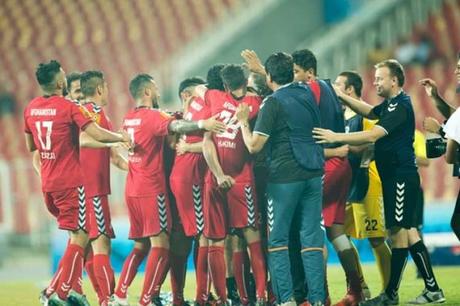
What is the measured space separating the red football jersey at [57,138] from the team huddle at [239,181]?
1 centimetres

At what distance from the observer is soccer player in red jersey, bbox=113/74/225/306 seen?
8867 millimetres

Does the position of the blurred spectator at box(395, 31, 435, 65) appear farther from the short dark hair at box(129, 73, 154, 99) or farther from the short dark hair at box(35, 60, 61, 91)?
the short dark hair at box(35, 60, 61, 91)

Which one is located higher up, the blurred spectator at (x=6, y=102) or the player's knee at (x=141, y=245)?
the blurred spectator at (x=6, y=102)

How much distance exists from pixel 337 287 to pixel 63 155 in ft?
11.4

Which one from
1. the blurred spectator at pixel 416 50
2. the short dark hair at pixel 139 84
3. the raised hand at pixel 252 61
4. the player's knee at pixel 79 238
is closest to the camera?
the player's knee at pixel 79 238

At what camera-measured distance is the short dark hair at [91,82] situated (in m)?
9.06

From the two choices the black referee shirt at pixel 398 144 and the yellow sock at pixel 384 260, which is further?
the yellow sock at pixel 384 260

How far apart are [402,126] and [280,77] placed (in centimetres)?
121

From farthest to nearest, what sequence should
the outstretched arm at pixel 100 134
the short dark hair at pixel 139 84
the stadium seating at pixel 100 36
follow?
1. the stadium seating at pixel 100 36
2. the short dark hair at pixel 139 84
3. the outstretched arm at pixel 100 134

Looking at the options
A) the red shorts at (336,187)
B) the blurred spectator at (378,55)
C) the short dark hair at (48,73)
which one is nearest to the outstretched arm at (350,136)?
the red shorts at (336,187)

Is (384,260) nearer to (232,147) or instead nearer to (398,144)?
(398,144)

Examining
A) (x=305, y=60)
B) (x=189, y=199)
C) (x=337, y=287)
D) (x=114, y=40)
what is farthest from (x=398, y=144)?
(x=114, y=40)

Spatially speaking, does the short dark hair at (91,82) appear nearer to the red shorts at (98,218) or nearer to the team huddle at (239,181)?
the team huddle at (239,181)

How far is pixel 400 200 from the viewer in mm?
8805
